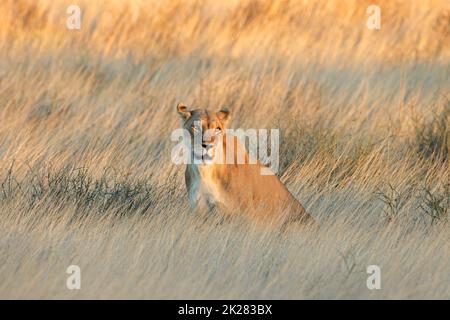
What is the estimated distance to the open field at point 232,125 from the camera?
21.7ft

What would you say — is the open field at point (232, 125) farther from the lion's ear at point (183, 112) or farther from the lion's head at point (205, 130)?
the lion's ear at point (183, 112)

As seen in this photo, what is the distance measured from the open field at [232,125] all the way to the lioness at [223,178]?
8.3 inches

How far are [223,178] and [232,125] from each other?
94.3 inches

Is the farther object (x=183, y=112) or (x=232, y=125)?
(x=232, y=125)

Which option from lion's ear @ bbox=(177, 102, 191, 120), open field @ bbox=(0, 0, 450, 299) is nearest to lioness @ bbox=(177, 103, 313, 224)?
lion's ear @ bbox=(177, 102, 191, 120)

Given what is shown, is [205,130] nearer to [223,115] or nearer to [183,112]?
[223,115]

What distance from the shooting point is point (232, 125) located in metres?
10.4

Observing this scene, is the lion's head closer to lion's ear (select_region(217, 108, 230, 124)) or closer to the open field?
lion's ear (select_region(217, 108, 230, 124))

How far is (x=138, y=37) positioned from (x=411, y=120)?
3.78m

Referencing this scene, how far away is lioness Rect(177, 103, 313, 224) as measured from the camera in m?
7.85

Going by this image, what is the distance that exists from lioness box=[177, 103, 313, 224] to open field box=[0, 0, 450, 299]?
0.69 ft

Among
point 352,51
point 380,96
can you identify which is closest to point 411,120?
point 380,96

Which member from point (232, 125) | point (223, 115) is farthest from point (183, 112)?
point (232, 125)

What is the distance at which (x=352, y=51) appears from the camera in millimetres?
11859
